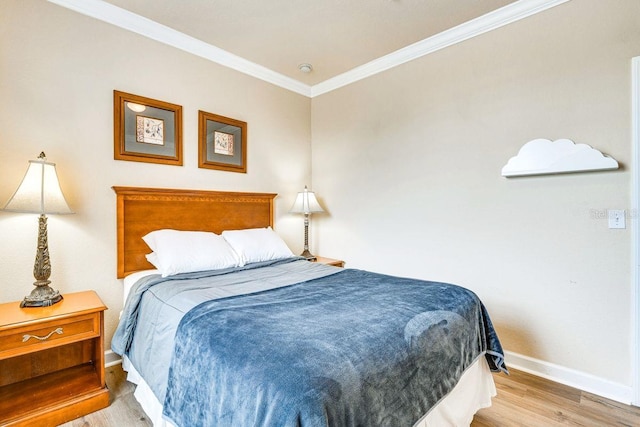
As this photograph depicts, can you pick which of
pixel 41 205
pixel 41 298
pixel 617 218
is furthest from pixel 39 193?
pixel 617 218

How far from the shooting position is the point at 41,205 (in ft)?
6.23

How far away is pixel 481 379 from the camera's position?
1.83 meters

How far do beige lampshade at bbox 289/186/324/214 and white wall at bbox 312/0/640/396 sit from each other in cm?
54

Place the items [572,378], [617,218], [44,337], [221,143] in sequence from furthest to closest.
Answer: [221,143]
[572,378]
[617,218]
[44,337]

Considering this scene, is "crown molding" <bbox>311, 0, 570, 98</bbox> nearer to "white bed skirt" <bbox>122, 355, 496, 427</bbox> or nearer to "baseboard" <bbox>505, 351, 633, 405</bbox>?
"white bed skirt" <bbox>122, 355, 496, 427</bbox>

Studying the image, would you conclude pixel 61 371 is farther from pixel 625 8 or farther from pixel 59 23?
pixel 625 8

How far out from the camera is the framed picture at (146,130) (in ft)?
8.05

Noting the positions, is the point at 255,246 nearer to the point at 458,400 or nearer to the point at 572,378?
the point at 458,400

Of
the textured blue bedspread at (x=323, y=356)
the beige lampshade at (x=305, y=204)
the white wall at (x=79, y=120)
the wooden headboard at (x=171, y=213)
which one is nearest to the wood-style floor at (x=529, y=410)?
the textured blue bedspread at (x=323, y=356)

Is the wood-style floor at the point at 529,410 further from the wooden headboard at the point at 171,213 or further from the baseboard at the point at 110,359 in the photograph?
the wooden headboard at the point at 171,213

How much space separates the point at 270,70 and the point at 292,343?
3100 mm

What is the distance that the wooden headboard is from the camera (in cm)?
247

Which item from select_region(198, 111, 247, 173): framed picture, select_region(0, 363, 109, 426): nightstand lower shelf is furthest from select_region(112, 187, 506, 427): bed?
select_region(198, 111, 247, 173): framed picture

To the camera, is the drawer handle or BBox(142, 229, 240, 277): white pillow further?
BBox(142, 229, 240, 277): white pillow
